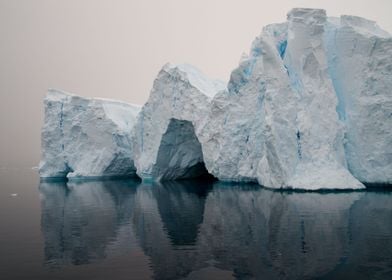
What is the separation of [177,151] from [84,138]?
7330mm

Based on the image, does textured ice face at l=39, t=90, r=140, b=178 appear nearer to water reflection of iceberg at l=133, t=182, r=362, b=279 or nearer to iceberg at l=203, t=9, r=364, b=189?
iceberg at l=203, t=9, r=364, b=189

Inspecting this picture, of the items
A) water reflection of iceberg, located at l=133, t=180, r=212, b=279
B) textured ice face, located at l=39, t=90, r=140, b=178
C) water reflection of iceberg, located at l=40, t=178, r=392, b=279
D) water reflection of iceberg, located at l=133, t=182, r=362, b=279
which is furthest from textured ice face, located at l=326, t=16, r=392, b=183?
textured ice face, located at l=39, t=90, r=140, b=178

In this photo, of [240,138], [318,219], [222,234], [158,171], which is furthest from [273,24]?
[222,234]

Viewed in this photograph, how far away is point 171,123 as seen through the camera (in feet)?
89.7

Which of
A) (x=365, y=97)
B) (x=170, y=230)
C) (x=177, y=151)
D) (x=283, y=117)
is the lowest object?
(x=170, y=230)

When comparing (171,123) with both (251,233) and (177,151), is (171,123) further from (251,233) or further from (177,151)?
(251,233)

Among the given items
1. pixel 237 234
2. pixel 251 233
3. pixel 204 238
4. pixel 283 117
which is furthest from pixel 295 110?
pixel 204 238

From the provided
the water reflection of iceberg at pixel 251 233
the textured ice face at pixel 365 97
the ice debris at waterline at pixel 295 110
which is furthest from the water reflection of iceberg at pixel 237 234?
the textured ice face at pixel 365 97

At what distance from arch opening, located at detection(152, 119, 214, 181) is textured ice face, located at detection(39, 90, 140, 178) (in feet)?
12.0

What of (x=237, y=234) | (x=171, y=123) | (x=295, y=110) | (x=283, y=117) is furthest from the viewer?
(x=171, y=123)

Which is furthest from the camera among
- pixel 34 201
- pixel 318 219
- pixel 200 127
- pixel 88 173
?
pixel 88 173

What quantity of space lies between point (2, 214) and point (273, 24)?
16.5 metres

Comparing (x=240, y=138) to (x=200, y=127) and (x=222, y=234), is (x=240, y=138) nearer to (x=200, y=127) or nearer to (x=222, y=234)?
(x=200, y=127)

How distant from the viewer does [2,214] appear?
15.1 m
